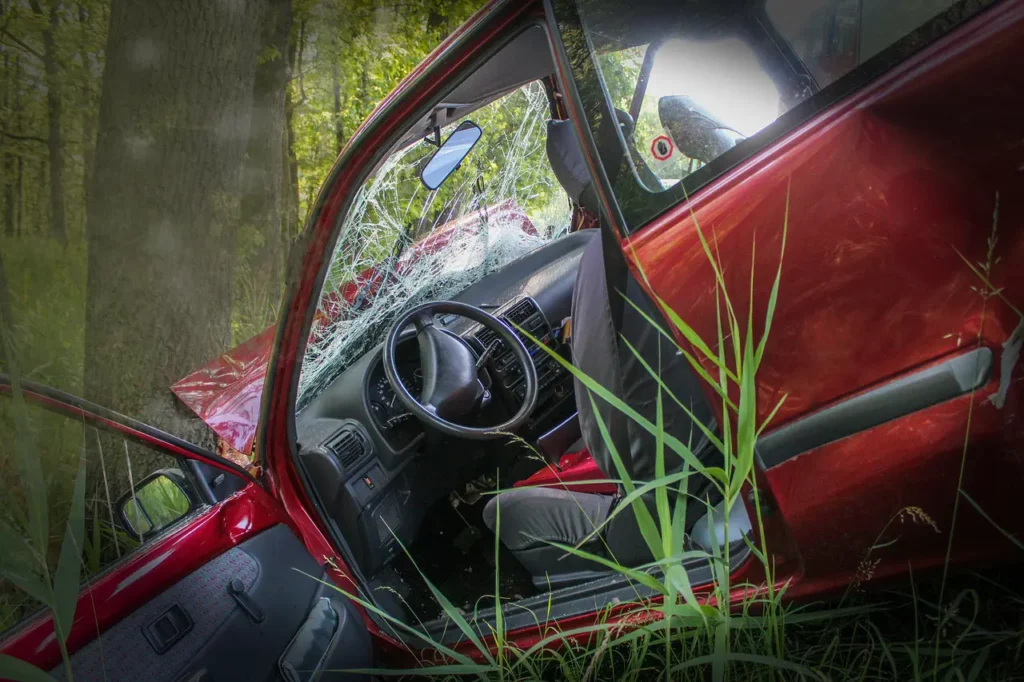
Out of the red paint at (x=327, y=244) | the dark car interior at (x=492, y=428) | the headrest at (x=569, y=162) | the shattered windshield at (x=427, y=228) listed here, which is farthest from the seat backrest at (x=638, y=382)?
the shattered windshield at (x=427, y=228)

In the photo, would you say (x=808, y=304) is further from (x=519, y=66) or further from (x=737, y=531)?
(x=519, y=66)

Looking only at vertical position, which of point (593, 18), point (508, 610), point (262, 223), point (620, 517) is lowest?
point (508, 610)

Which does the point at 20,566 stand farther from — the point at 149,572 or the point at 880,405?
the point at 880,405

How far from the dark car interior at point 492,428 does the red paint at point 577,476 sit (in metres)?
0.04

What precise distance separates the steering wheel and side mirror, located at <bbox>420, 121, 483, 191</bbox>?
40 cm

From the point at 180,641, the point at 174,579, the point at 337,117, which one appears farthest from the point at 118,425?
the point at 337,117

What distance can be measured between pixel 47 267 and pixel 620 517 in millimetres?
1586

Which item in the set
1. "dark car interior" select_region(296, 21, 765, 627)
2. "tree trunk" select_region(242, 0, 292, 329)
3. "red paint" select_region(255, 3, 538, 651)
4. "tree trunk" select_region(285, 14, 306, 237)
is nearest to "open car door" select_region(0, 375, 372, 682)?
"red paint" select_region(255, 3, 538, 651)

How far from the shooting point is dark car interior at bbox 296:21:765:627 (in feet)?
4.56

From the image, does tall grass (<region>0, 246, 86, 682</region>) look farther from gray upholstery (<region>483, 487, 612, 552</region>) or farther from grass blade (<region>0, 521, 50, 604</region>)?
gray upholstery (<region>483, 487, 612, 552</region>)

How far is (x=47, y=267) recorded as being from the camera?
168 cm

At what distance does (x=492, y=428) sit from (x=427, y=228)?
Result: 30.7 inches

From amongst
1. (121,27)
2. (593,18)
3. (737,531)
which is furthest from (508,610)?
(121,27)

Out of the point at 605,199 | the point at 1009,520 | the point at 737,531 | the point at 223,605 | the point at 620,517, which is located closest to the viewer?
the point at 1009,520
